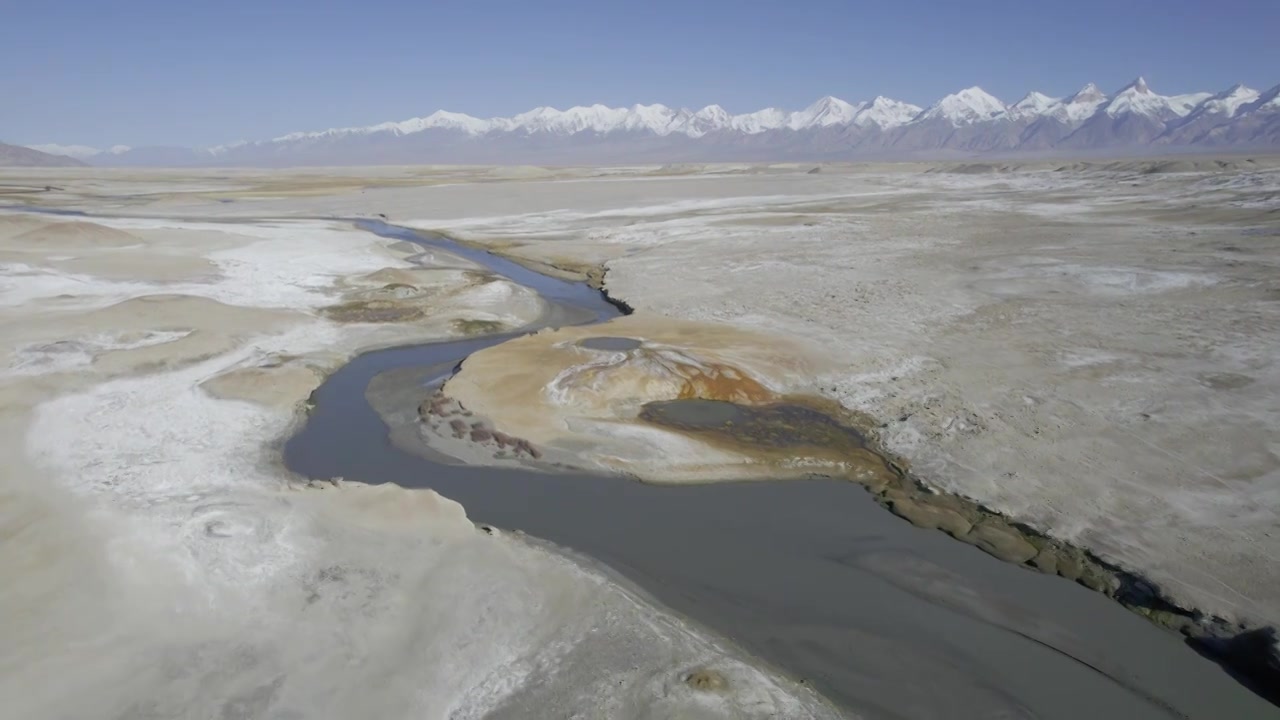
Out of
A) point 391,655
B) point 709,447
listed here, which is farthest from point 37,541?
point 709,447

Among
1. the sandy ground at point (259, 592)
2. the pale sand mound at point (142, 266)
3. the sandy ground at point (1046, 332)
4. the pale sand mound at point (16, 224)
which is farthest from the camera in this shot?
the pale sand mound at point (16, 224)

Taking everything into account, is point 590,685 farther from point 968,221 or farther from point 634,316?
point 968,221

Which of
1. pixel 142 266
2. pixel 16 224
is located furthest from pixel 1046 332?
pixel 16 224

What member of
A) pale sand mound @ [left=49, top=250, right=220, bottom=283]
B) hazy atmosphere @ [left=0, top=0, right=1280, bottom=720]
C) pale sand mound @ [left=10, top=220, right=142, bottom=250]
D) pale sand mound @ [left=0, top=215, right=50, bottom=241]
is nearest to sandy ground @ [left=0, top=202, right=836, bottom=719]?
hazy atmosphere @ [left=0, top=0, right=1280, bottom=720]

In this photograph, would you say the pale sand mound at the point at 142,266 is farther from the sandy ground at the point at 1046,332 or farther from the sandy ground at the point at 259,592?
the sandy ground at the point at 1046,332

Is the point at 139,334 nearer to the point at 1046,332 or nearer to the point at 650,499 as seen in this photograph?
the point at 650,499

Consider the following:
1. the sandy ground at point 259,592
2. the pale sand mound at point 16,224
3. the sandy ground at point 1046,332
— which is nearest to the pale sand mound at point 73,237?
the pale sand mound at point 16,224

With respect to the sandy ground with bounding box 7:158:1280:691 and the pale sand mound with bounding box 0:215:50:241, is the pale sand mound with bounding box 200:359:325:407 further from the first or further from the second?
the pale sand mound with bounding box 0:215:50:241
